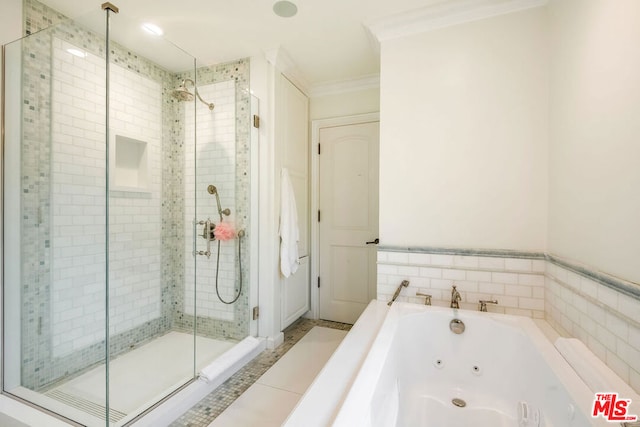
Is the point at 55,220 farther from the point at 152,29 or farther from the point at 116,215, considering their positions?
the point at 152,29

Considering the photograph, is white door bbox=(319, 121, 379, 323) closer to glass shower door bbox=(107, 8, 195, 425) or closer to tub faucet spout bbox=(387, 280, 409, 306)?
tub faucet spout bbox=(387, 280, 409, 306)

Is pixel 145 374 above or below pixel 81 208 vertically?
below

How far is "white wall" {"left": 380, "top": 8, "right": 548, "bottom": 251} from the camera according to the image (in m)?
1.69

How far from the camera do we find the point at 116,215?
7.09ft

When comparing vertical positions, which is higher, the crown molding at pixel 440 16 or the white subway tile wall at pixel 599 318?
the crown molding at pixel 440 16

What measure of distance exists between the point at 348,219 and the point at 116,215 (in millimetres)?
2053

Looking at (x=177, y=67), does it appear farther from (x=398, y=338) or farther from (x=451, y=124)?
(x=398, y=338)

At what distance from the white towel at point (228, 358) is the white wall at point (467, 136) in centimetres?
136

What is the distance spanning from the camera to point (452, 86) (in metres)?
1.83

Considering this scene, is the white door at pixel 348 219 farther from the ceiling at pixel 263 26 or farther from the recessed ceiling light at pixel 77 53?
the recessed ceiling light at pixel 77 53

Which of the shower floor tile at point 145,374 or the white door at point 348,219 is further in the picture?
the white door at point 348,219

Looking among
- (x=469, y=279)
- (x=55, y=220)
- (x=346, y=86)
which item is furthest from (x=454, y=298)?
(x=55, y=220)

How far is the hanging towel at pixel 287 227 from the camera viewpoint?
2.46 meters

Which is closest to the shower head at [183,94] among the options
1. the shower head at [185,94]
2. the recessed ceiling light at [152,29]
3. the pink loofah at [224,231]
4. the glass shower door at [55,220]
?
the shower head at [185,94]
